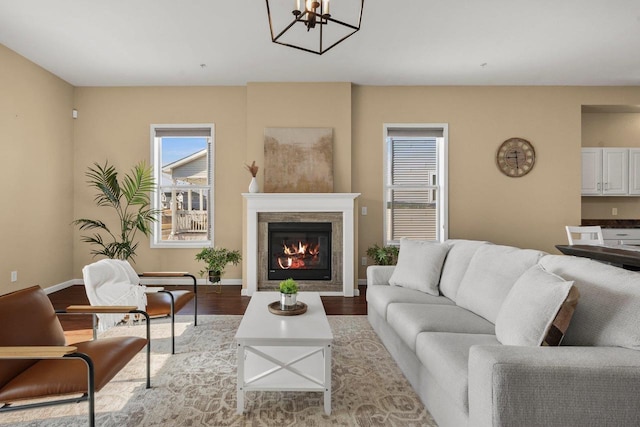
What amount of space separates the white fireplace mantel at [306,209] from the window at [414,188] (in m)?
0.85

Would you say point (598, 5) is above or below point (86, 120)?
above

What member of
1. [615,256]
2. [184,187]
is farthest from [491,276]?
[184,187]

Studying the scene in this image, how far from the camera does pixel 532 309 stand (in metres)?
1.56

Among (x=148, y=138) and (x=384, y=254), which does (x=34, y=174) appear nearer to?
(x=148, y=138)

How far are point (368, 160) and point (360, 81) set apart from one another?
3.75 ft

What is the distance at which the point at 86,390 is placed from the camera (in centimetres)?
153

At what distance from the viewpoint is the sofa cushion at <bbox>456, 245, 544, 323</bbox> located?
7.08 ft

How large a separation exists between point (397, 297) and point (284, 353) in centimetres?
100

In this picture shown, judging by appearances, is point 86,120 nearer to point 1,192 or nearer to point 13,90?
point 13,90

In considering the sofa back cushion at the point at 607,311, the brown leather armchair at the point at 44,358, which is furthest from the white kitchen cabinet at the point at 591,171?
the brown leather armchair at the point at 44,358

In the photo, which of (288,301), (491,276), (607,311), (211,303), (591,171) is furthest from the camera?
(591,171)

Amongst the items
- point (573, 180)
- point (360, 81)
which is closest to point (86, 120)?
point (360, 81)

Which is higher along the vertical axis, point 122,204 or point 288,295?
point 122,204

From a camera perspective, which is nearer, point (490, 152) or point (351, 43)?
point (351, 43)
